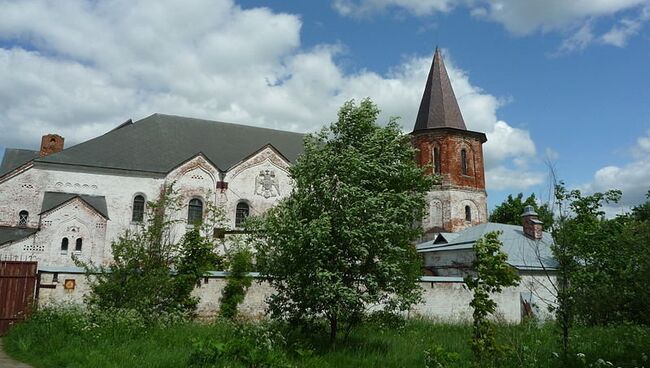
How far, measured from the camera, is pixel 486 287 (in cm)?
891

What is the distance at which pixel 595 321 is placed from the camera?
10656 millimetres

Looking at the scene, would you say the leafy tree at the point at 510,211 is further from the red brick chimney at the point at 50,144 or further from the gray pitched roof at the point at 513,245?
the red brick chimney at the point at 50,144

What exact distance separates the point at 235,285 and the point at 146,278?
3370mm

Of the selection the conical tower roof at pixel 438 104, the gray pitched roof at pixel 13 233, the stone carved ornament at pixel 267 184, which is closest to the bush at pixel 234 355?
the gray pitched roof at pixel 13 233

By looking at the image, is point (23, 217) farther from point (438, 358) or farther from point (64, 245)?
point (438, 358)

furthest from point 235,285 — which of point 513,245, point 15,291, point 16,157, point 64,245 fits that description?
point 16,157

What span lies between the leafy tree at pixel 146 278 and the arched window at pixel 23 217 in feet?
40.0

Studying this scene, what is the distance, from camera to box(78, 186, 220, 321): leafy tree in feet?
38.3

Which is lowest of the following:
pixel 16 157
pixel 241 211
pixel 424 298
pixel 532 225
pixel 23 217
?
pixel 424 298

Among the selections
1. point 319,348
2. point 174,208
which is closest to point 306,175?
point 319,348

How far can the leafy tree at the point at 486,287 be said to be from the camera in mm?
8461

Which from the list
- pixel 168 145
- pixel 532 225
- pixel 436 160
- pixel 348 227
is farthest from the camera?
pixel 436 160

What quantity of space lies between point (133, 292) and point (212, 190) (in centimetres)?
1495

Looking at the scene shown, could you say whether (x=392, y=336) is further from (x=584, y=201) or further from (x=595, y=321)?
(x=584, y=201)
